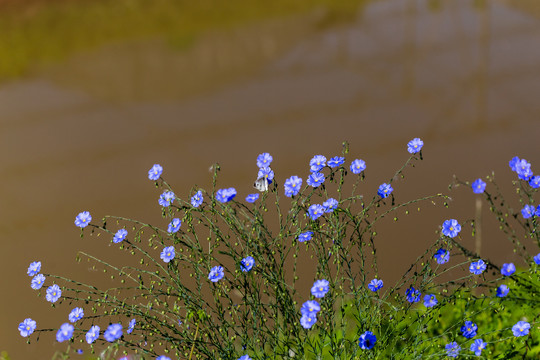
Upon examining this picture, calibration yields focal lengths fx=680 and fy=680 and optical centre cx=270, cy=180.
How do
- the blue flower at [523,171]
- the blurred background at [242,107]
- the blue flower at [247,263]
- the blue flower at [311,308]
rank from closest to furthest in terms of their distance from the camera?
the blue flower at [311,308] → the blue flower at [247,263] → the blue flower at [523,171] → the blurred background at [242,107]

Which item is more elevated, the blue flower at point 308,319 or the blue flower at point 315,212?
the blue flower at point 315,212

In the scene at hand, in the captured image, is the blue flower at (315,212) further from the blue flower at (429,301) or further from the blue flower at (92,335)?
the blue flower at (92,335)

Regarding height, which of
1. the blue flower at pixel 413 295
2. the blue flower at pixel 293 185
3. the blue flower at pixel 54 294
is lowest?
the blue flower at pixel 54 294

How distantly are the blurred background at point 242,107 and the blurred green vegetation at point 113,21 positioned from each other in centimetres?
3

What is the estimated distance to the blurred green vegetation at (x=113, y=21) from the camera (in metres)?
6.38

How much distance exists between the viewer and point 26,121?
4.76 meters

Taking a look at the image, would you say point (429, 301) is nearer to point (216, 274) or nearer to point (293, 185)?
→ point (293, 185)

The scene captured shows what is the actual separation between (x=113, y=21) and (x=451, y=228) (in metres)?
5.95

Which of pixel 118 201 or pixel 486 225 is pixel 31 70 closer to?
pixel 118 201

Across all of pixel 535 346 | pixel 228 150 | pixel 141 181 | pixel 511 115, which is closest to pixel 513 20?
pixel 511 115

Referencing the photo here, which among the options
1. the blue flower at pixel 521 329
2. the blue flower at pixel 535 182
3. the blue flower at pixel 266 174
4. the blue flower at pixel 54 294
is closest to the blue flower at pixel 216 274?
the blue flower at pixel 266 174

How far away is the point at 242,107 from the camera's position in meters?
4.71

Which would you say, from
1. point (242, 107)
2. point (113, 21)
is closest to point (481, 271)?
A: point (242, 107)

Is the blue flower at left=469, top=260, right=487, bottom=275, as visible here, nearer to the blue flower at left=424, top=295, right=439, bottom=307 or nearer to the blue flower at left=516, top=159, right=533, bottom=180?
the blue flower at left=424, top=295, right=439, bottom=307
